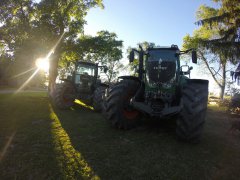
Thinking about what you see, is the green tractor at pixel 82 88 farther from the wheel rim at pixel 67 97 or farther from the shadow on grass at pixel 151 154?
the shadow on grass at pixel 151 154

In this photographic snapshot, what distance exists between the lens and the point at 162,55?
7.21 m

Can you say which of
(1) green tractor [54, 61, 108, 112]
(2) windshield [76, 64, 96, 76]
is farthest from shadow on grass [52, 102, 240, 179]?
(2) windshield [76, 64, 96, 76]

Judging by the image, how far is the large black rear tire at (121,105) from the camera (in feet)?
21.7

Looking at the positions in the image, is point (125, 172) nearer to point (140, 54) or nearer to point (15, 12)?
point (140, 54)

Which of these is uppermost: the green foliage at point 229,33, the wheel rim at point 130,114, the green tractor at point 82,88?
the green foliage at point 229,33

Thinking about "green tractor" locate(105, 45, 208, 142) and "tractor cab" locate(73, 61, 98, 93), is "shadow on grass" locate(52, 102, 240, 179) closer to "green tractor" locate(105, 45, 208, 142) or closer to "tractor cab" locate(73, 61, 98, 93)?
"green tractor" locate(105, 45, 208, 142)

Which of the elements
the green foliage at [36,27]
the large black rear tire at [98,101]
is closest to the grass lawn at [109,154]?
the large black rear tire at [98,101]

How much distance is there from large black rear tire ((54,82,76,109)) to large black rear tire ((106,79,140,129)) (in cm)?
541

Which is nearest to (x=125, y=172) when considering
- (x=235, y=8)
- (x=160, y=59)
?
(x=160, y=59)

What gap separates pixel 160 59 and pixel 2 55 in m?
23.4

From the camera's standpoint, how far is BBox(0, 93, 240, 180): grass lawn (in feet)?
13.1

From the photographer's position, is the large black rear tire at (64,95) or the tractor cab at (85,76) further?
the tractor cab at (85,76)

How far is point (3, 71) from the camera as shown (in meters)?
33.8

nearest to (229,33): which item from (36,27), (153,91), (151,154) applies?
(153,91)
